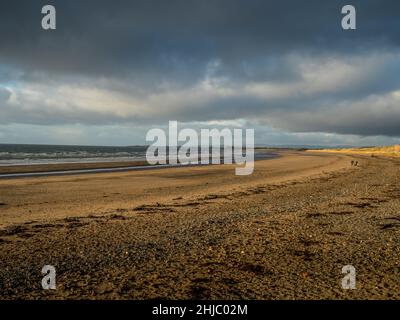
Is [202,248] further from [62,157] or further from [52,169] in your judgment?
[62,157]

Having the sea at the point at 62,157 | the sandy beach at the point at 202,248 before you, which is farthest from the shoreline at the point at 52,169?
the sandy beach at the point at 202,248

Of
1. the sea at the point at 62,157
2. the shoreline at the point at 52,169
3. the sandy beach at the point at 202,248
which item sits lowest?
the sandy beach at the point at 202,248

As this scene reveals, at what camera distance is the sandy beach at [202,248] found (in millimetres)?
5922

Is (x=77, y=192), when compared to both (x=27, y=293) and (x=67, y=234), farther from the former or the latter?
(x=27, y=293)

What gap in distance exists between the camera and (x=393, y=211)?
12.5 meters

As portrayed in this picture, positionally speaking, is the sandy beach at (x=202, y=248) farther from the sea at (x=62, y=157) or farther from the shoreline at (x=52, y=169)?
the sea at (x=62, y=157)

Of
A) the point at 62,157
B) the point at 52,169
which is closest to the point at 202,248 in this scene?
the point at 52,169

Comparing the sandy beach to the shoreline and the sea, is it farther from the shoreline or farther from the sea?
the sea

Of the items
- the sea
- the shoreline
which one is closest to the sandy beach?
the shoreline

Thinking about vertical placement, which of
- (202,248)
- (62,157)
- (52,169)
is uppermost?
(62,157)

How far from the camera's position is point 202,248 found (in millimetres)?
8234

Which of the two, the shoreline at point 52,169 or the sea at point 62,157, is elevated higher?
the sea at point 62,157
